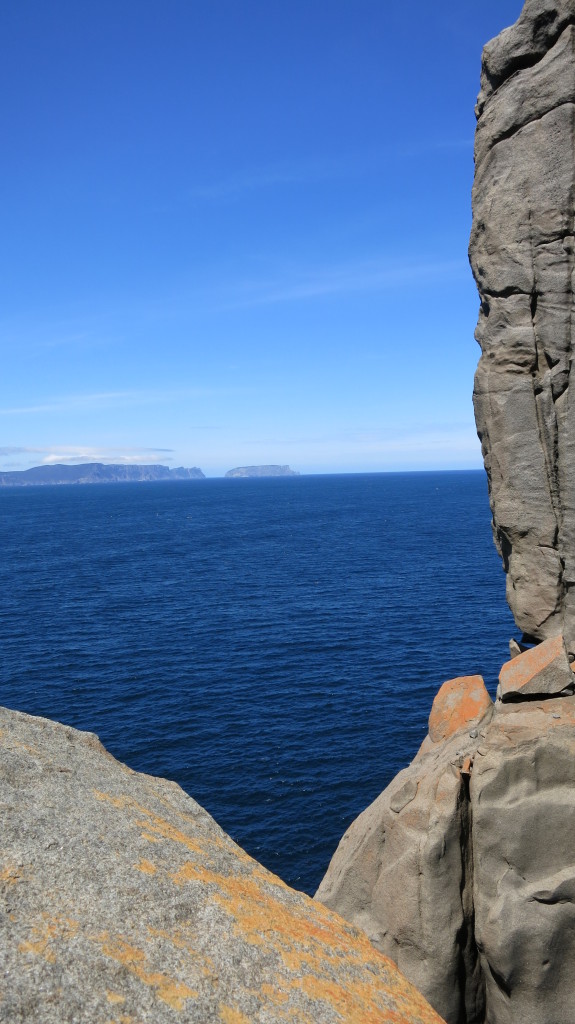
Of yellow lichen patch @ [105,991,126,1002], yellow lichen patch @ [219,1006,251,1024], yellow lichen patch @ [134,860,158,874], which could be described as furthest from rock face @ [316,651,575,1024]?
yellow lichen patch @ [105,991,126,1002]

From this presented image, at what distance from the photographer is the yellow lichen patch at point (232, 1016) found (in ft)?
39.0

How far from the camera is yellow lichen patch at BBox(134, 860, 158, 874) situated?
1466cm

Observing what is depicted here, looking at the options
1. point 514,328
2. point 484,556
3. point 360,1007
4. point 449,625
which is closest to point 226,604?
point 449,625

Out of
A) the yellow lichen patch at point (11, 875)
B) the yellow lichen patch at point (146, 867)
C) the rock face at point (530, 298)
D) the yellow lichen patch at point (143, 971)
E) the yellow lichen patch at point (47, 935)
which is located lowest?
the yellow lichen patch at point (143, 971)

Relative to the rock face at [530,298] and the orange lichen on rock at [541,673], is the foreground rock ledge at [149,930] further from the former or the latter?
the rock face at [530,298]

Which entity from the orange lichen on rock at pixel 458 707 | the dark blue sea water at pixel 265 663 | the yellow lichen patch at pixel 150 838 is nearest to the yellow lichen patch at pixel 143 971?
the yellow lichen patch at pixel 150 838

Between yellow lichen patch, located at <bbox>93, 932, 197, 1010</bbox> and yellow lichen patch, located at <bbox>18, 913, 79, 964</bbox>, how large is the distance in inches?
19.8

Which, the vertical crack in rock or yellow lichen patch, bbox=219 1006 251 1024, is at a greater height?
yellow lichen patch, bbox=219 1006 251 1024

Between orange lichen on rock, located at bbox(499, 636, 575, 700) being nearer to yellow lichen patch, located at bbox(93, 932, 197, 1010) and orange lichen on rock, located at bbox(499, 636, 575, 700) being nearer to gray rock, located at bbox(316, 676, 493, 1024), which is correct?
gray rock, located at bbox(316, 676, 493, 1024)

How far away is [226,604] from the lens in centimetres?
9269

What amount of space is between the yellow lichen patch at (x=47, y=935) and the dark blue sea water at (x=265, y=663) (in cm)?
2733

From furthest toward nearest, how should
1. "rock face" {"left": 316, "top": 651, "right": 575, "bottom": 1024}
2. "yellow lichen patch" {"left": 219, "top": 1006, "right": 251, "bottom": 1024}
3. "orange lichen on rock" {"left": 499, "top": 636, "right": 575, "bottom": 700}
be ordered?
"orange lichen on rock" {"left": 499, "top": 636, "right": 575, "bottom": 700}
"rock face" {"left": 316, "top": 651, "right": 575, "bottom": 1024}
"yellow lichen patch" {"left": 219, "top": 1006, "right": 251, "bottom": 1024}

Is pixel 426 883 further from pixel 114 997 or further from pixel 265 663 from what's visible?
pixel 265 663

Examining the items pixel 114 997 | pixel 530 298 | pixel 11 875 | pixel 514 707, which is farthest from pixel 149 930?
pixel 530 298
